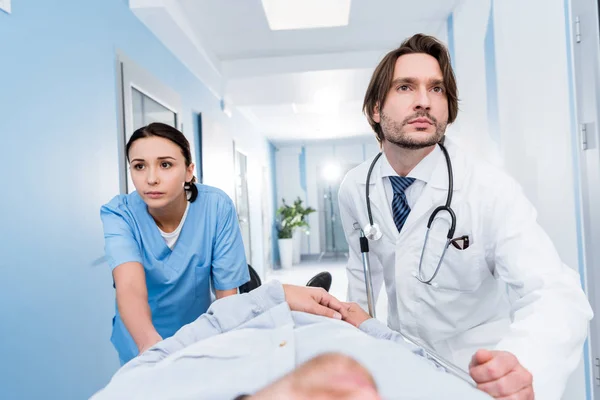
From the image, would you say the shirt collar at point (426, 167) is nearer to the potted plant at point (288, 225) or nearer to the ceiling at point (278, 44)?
the ceiling at point (278, 44)

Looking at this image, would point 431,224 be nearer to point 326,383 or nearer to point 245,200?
point 326,383

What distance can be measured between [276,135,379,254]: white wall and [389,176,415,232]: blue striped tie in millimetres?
7474

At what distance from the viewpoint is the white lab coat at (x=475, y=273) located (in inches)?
32.8

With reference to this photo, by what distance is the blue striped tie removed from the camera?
1.31 meters

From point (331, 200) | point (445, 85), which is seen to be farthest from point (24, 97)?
point (331, 200)

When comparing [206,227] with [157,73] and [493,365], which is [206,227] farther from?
[157,73]

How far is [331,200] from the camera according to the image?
895cm

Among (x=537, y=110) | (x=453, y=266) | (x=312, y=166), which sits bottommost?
(x=453, y=266)

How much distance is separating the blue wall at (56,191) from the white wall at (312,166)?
6.77 meters

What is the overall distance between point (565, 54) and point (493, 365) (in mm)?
1382

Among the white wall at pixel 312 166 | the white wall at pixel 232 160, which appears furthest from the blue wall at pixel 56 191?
the white wall at pixel 312 166

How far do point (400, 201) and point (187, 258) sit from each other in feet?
2.30

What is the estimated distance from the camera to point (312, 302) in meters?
1.04

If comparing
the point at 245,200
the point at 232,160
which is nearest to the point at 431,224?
the point at 232,160
